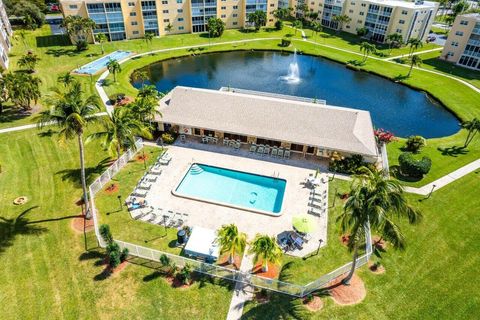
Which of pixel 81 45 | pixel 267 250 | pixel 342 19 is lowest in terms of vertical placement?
pixel 267 250

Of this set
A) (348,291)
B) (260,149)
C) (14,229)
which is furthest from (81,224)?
(348,291)

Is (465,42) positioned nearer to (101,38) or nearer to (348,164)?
(348,164)

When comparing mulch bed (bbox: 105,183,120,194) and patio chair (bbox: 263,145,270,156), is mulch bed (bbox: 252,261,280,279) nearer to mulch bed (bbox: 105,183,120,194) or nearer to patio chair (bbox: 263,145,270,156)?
patio chair (bbox: 263,145,270,156)

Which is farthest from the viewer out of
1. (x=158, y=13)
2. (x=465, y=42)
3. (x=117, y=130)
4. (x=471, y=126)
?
(x=158, y=13)

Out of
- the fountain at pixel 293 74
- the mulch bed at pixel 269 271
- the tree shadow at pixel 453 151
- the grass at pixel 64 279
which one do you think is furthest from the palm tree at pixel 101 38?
the tree shadow at pixel 453 151

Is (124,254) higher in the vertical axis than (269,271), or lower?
higher

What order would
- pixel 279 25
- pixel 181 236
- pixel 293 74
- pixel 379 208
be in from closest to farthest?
1. pixel 379 208
2. pixel 181 236
3. pixel 293 74
4. pixel 279 25

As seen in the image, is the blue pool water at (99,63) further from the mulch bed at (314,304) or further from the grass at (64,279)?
the mulch bed at (314,304)
